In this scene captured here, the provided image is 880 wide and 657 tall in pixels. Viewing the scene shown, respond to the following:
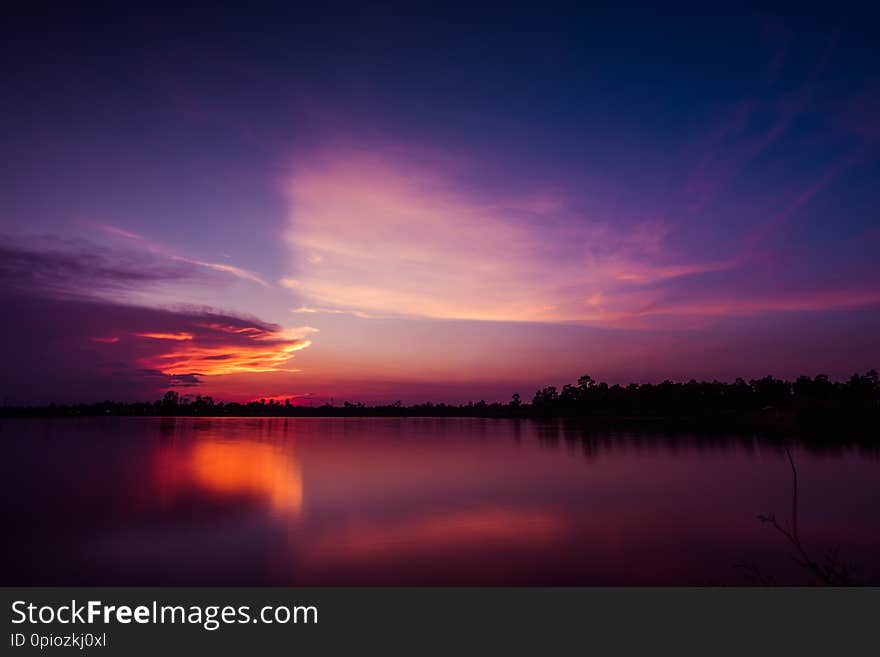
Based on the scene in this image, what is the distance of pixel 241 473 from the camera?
27.5 metres

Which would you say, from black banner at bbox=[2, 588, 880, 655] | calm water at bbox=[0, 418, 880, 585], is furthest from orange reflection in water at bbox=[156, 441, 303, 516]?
black banner at bbox=[2, 588, 880, 655]

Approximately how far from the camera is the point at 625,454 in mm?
39656

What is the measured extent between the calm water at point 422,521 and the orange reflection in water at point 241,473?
19cm

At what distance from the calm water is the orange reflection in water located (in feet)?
0.62

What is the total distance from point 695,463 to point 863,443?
78.7 ft

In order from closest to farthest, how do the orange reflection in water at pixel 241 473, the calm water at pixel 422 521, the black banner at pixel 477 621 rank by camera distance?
the black banner at pixel 477 621 → the calm water at pixel 422 521 → the orange reflection in water at pixel 241 473

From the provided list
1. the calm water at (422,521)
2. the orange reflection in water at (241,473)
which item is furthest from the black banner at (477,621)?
the orange reflection in water at (241,473)

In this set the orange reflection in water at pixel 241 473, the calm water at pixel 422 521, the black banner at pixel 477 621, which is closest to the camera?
the black banner at pixel 477 621

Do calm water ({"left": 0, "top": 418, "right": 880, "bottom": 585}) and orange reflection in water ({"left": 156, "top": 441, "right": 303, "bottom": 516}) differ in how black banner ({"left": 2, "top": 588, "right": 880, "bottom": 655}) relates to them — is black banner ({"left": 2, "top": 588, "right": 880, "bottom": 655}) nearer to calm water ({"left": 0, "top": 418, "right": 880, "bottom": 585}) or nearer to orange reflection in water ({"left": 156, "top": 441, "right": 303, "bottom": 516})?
calm water ({"left": 0, "top": 418, "right": 880, "bottom": 585})

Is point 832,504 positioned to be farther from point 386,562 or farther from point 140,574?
point 140,574

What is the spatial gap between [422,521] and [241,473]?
15586 mm

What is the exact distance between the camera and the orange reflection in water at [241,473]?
69.6ft

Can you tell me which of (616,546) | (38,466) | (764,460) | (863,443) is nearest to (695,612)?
(616,546)

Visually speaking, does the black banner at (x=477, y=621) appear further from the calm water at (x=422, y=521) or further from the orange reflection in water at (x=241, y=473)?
the orange reflection in water at (x=241, y=473)
